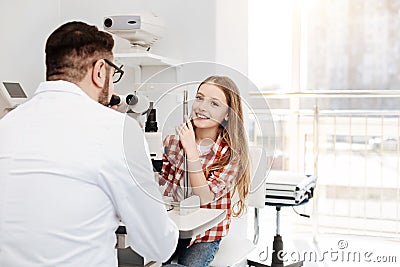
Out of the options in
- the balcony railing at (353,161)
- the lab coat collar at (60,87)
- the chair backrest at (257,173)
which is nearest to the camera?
A: the lab coat collar at (60,87)

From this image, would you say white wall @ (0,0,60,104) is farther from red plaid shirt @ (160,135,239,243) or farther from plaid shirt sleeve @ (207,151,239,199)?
plaid shirt sleeve @ (207,151,239,199)

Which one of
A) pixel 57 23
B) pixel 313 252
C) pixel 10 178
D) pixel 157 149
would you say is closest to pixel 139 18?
pixel 57 23

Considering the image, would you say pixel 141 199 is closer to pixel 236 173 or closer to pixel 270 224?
pixel 236 173

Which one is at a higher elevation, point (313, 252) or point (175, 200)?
point (175, 200)

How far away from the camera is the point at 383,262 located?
360 cm

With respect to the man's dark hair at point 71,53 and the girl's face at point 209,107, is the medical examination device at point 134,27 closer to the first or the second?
the girl's face at point 209,107

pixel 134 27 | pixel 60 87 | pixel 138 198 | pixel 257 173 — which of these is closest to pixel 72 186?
pixel 138 198

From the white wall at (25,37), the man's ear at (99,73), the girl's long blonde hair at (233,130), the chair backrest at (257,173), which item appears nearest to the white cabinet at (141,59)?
the white wall at (25,37)

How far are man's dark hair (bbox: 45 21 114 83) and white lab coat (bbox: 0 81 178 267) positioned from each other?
111 millimetres

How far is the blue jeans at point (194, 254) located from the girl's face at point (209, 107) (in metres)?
0.53

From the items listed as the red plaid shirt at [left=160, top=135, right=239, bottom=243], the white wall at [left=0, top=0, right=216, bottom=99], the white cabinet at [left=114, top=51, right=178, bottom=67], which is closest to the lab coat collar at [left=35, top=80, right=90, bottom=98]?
the red plaid shirt at [left=160, top=135, right=239, bottom=243]

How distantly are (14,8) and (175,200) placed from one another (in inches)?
74.2

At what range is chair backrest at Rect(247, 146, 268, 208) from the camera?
199 cm

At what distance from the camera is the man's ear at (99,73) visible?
1.46 metres
